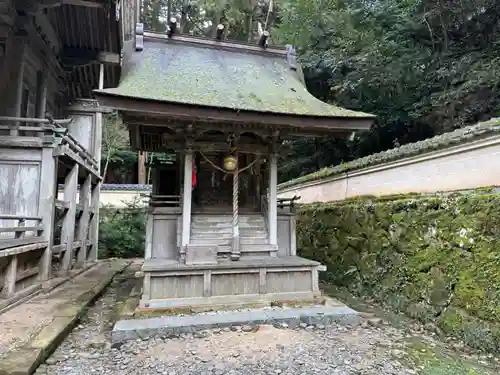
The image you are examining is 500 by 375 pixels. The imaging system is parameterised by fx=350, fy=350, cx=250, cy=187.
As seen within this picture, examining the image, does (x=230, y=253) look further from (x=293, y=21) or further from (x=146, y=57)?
(x=293, y=21)

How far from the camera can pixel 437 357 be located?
4.43 meters

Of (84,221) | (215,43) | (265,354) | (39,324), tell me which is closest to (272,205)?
(265,354)

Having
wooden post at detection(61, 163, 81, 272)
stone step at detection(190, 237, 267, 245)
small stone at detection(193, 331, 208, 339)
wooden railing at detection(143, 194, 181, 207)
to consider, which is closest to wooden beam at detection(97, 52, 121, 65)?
wooden post at detection(61, 163, 81, 272)

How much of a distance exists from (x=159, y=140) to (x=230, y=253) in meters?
3.73

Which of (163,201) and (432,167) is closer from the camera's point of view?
(432,167)

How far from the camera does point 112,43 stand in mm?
9516

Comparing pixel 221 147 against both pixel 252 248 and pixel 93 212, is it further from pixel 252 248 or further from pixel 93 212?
pixel 93 212

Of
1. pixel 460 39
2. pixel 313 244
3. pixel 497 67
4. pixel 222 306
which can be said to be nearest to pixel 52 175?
pixel 222 306

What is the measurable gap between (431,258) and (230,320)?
11.3ft

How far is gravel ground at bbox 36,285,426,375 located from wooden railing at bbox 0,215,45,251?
6.28 ft

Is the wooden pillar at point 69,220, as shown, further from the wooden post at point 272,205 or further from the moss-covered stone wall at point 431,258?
the moss-covered stone wall at point 431,258

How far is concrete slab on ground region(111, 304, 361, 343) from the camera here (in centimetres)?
491

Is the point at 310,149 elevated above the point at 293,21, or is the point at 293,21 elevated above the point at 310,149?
the point at 293,21

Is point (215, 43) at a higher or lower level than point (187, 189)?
higher
